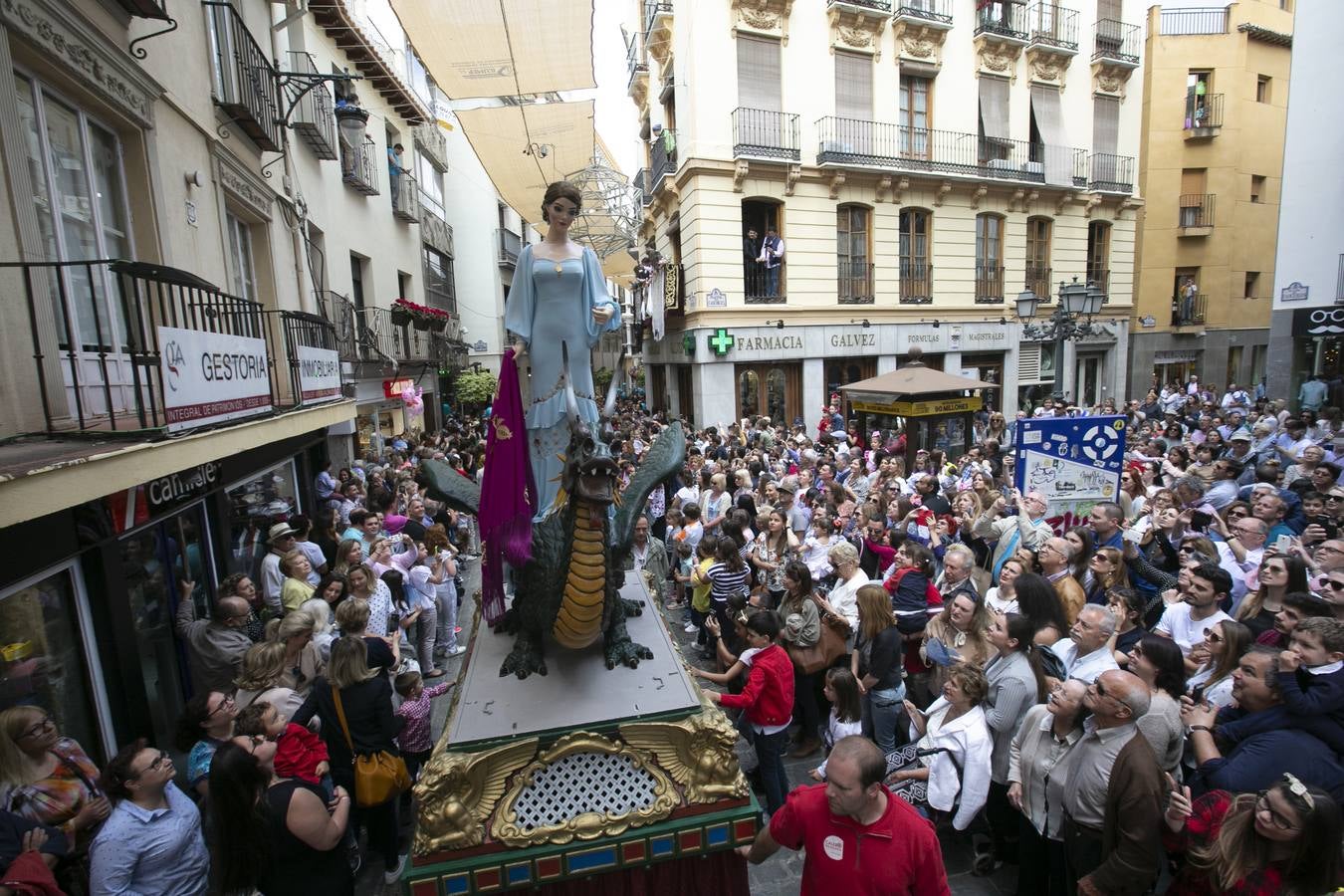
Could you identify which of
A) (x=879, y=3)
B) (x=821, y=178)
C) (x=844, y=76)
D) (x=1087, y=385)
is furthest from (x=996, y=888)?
(x=1087, y=385)

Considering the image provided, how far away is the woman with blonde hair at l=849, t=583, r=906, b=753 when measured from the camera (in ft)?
13.3

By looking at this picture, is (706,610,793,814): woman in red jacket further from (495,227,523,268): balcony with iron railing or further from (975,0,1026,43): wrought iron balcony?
(495,227,523,268): balcony with iron railing

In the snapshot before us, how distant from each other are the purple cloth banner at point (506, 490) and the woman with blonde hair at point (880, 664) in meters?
2.18

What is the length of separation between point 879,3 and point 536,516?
17.6 m

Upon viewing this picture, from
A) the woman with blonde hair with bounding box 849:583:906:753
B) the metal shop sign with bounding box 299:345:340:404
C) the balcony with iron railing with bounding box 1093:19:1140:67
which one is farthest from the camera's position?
the balcony with iron railing with bounding box 1093:19:1140:67

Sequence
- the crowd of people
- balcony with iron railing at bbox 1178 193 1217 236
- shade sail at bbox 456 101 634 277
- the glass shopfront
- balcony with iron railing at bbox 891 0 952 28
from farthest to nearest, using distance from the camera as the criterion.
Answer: balcony with iron railing at bbox 1178 193 1217 236 < balcony with iron railing at bbox 891 0 952 28 < shade sail at bbox 456 101 634 277 < the glass shopfront < the crowd of people

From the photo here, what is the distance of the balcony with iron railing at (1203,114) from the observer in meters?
21.5

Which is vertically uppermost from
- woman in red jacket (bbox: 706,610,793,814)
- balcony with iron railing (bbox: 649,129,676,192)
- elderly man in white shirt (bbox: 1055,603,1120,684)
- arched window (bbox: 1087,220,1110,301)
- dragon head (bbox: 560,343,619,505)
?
balcony with iron railing (bbox: 649,129,676,192)

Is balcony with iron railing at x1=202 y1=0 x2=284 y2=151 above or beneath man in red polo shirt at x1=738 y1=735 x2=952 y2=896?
above

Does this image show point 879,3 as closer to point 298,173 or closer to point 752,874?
point 298,173

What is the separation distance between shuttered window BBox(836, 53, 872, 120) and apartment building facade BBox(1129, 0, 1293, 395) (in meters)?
12.6

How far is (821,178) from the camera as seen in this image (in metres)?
16.0


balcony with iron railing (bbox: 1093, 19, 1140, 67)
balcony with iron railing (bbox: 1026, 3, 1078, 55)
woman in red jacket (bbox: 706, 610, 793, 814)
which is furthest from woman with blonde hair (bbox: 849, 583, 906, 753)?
balcony with iron railing (bbox: 1093, 19, 1140, 67)

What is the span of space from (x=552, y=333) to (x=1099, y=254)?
2208cm
